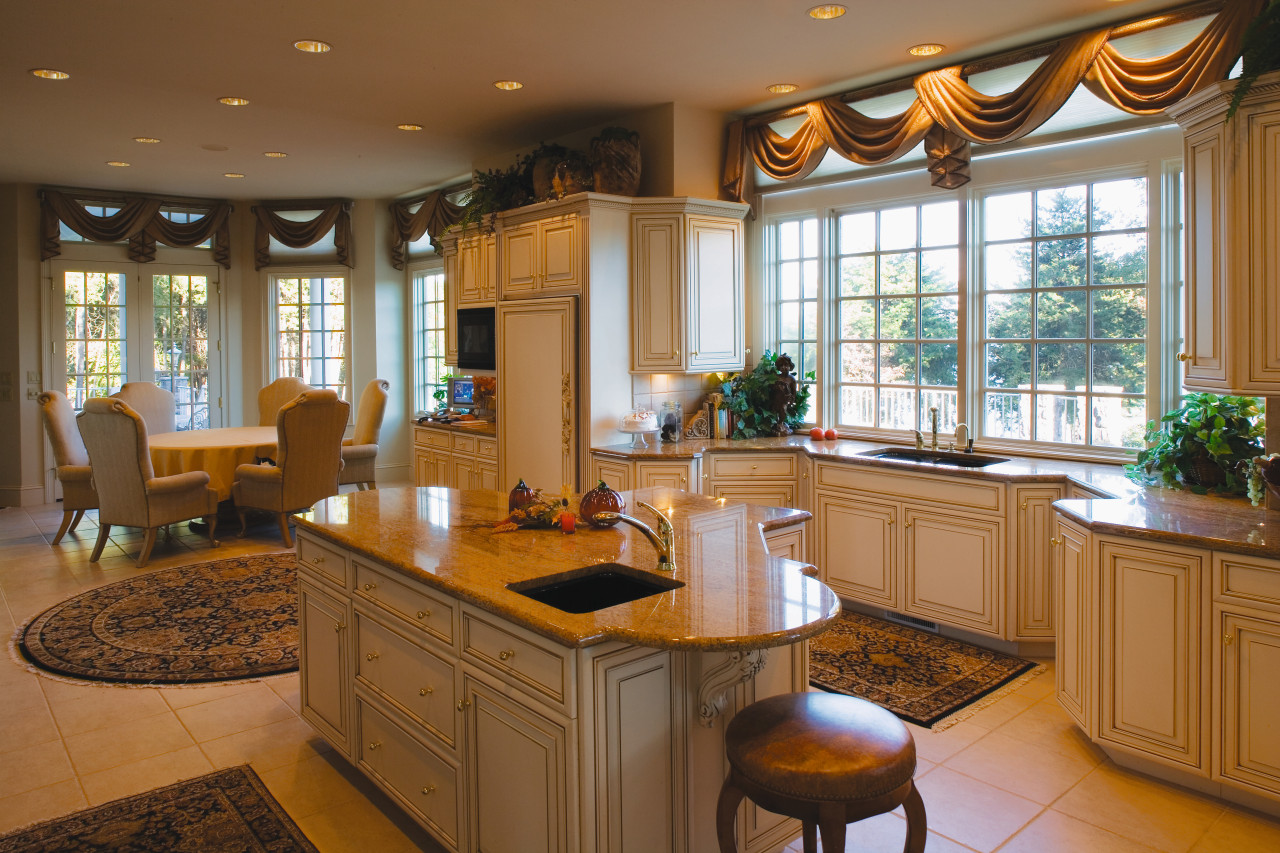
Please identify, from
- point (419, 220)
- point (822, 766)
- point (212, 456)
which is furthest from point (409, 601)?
point (419, 220)

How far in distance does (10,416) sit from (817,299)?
24.1 feet

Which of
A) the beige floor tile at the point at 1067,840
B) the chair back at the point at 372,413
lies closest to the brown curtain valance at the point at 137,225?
the chair back at the point at 372,413

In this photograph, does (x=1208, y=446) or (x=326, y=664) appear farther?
(x=1208, y=446)

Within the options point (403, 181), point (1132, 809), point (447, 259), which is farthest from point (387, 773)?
point (403, 181)

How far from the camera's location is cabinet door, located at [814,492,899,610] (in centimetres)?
455

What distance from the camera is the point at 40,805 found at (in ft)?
9.52

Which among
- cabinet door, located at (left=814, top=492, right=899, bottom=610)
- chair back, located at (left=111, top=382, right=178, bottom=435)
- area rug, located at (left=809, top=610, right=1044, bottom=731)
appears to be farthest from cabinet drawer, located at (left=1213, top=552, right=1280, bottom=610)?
chair back, located at (left=111, top=382, right=178, bottom=435)

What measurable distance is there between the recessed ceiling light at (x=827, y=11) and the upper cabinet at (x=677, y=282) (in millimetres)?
1474

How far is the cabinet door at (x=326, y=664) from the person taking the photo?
116 inches

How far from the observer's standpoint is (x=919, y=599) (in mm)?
4438

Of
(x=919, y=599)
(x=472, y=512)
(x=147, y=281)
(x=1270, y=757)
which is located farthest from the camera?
(x=147, y=281)

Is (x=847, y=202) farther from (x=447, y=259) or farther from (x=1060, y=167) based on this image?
(x=447, y=259)

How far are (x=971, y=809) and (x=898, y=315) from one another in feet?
10.3

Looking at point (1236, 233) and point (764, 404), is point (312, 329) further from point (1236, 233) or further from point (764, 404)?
point (1236, 233)
